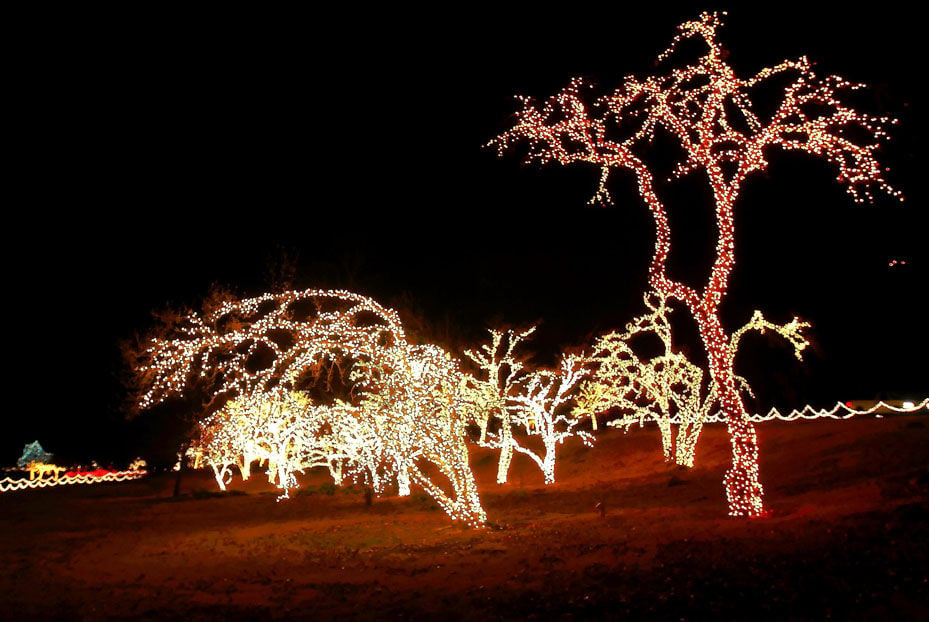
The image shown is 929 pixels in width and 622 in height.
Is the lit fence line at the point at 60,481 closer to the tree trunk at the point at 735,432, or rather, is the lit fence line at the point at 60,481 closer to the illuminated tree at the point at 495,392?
the illuminated tree at the point at 495,392

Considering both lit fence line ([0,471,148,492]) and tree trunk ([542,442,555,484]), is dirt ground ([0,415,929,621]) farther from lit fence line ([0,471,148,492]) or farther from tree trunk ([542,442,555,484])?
lit fence line ([0,471,148,492])

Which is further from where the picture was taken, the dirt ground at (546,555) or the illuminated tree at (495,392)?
the illuminated tree at (495,392)

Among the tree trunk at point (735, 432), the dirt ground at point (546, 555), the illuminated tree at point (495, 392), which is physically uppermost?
the illuminated tree at point (495, 392)

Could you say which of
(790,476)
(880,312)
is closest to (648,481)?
(790,476)

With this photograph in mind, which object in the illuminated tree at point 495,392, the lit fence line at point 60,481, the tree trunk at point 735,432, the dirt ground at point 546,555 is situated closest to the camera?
the dirt ground at point 546,555

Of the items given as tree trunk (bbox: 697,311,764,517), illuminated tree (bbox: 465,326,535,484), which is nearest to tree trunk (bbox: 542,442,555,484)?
illuminated tree (bbox: 465,326,535,484)

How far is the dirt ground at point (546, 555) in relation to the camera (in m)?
7.73

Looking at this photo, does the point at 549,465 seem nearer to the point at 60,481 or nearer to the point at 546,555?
the point at 546,555

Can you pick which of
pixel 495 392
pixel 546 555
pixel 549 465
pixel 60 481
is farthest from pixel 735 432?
pixel 60 481

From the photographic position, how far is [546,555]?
36.1 feet

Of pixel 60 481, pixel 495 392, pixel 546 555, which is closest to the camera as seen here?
pixel 546 555

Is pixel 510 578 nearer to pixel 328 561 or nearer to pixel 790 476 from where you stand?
pixel 328 561

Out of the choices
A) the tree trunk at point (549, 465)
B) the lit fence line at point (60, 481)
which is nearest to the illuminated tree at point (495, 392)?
the tree trunk at point (549, 465)

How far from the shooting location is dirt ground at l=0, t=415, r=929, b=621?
7.73 metres
